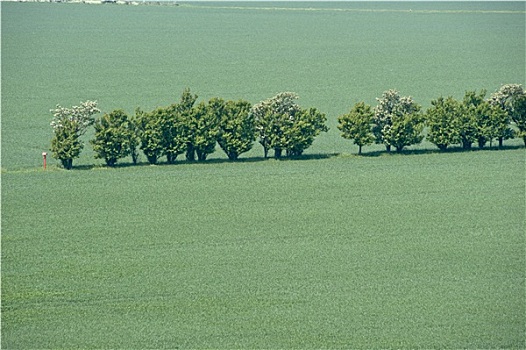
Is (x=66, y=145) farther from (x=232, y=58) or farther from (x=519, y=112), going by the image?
(x=232, y=58)

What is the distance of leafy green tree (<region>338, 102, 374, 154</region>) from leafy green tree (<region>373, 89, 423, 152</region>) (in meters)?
0.49

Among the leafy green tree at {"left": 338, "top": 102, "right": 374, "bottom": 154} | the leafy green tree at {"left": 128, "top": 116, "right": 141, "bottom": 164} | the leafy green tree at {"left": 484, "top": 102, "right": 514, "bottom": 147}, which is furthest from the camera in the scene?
the leafy green tree at {"left": 484, "top": 102, "right": 514, "bottom": 147}

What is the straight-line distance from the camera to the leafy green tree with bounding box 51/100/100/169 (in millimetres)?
51500

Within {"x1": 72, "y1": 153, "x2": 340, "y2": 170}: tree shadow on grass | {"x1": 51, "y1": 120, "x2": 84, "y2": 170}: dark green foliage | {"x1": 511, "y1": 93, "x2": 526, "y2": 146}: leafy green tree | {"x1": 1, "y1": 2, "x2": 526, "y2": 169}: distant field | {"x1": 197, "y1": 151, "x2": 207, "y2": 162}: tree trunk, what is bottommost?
{"x1": 72, "y1": 153, "x2": 340, "y2": 170}: tree shadow on grass

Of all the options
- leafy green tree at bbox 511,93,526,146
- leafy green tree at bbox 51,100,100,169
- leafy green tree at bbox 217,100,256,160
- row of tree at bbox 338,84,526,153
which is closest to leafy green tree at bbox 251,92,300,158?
leafy green tree at bbox 217,100,256,160

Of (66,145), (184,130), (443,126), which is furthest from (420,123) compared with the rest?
(66,145)

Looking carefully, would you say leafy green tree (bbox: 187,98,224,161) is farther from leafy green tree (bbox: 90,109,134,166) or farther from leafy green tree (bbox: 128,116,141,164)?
leafy green tree (bbox: 90,109,134,166)

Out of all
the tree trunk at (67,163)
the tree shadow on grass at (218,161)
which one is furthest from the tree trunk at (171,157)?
the tree trunk at (67,163)

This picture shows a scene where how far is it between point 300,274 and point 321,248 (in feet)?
10.9

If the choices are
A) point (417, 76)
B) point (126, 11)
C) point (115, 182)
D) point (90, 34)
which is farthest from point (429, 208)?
point (126, 11)

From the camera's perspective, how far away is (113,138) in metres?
51.6

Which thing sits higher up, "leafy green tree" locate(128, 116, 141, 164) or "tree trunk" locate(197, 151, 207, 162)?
"leafy green tree" locate(128, 116, 141, 164)

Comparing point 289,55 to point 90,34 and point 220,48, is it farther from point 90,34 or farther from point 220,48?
point 90,34

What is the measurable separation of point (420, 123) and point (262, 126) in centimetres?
846
